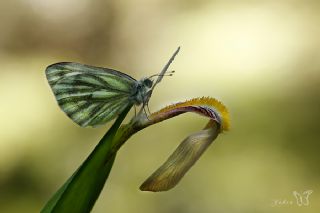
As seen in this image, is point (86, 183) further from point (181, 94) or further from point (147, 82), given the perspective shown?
point (181, 94)

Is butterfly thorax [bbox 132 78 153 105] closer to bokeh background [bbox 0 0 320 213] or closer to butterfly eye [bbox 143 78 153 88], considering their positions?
butterfly eye [bbox 143 78 153 88]
